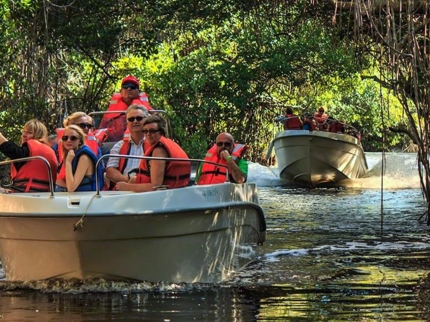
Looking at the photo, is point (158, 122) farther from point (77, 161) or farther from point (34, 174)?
point (34, 174)

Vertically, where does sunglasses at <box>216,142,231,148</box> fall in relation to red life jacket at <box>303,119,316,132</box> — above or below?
below

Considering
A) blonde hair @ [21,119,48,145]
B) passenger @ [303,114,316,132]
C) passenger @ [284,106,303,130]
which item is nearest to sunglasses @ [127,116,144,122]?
blonde hair @ [21,119,48,145]

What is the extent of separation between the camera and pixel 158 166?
321 inches

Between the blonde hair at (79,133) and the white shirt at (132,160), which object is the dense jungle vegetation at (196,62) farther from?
the blonde hair at (79,133)

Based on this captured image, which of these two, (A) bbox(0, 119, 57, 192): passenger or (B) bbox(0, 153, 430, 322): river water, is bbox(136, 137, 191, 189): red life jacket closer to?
(B) bbox(0, 153, 430, 322): river water

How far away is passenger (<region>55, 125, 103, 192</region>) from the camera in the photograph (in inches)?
322

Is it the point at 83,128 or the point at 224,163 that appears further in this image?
the point at 224,163

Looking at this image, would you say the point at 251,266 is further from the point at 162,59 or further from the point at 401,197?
the point at 162,59

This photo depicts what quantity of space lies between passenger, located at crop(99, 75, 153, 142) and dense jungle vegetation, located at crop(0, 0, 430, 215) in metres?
2.83

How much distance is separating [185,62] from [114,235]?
56.2 ft

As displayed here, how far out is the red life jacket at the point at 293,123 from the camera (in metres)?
23.4

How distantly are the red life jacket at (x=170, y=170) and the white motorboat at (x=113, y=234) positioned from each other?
0.36 meters

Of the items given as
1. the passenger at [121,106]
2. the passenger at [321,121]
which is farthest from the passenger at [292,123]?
the passenger at [121,106]

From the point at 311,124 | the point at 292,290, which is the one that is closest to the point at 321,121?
the point at 311,124
